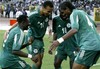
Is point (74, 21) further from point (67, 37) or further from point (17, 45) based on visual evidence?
point (17, 45)

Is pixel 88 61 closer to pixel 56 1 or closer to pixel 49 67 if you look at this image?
pixel 49 67

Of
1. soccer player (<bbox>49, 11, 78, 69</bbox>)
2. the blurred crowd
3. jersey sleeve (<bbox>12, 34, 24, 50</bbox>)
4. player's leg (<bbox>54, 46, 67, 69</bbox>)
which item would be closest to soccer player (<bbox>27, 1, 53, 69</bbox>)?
soccer player (<bbox>49, 11, 78, 69</bbox>)

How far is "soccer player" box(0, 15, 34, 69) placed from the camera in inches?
331

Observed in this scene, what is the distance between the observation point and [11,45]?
28.1 ft

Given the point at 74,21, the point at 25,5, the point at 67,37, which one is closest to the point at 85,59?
the point at 67,37

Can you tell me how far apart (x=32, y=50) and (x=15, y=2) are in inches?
1768

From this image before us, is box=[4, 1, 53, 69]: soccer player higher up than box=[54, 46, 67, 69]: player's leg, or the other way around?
box=[4, 1, 53, 69]: soccer player

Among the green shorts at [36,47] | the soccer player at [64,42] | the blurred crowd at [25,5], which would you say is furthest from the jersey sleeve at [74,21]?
the blurred crowd at [25,5]

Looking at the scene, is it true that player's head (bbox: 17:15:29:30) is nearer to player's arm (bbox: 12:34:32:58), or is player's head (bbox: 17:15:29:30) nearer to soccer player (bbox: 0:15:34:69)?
soccer player (bbox: 0:15:34:69)

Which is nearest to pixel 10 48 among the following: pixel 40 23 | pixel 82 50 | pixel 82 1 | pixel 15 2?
pixel 82 50

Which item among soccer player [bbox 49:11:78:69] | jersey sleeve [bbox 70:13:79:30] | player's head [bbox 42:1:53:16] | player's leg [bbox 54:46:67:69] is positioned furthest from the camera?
player's leg [bbox 54:46:67:69]

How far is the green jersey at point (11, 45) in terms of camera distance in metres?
8.41

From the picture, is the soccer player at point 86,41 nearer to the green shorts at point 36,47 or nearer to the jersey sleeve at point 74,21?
the jersey sleeve at point 74,21

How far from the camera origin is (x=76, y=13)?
828 centimetres
